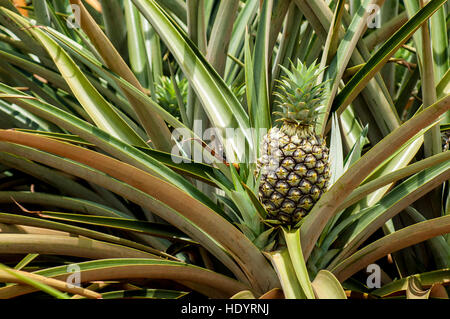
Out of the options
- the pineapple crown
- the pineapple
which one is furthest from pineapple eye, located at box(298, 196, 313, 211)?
the pineapple crown

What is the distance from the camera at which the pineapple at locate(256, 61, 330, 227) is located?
888mm

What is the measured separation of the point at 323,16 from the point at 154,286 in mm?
731

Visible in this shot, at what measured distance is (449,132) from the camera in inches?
47.3

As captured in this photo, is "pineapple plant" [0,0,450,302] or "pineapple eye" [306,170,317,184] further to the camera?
"pineapple eye" [306,170,317,184]

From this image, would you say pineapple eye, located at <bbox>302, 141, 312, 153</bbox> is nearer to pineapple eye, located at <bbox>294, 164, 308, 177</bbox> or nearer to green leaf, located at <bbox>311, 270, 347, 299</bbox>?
pineapple eye, located at <bbox>294, 164, 308, 177</bbox>

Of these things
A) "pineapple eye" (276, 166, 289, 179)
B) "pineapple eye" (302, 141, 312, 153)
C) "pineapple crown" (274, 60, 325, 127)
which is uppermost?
"pineapple crown" (274, 60, 325, 127)

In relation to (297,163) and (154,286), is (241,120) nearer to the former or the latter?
(297,163)

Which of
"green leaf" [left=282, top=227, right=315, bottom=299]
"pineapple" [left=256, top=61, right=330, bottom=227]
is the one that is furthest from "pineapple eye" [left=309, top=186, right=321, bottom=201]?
"green leaf" [left=282, top=227, right=315, bottom=299]

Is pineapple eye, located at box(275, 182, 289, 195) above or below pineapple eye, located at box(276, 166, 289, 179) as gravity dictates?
below

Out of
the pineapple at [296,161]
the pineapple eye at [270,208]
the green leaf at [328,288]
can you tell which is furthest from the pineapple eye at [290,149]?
Result: the green leaf at [328,288]

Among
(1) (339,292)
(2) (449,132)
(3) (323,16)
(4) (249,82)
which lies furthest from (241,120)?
(2) (449,132)

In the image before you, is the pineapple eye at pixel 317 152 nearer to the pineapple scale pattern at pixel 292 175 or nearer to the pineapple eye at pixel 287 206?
the pineapple scale pattern at pixel 292 175

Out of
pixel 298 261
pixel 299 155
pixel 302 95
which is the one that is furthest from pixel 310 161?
pixel 298 261

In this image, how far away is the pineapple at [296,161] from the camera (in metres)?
0.89
